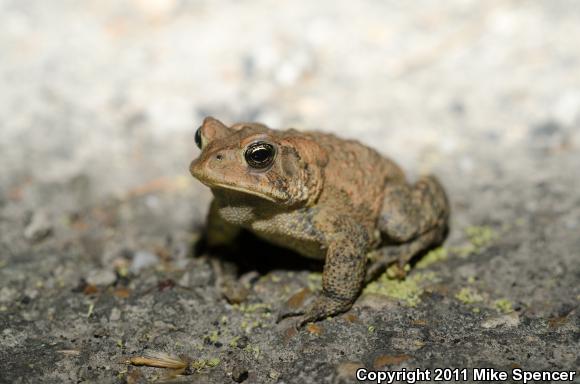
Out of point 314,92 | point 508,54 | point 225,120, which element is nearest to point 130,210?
point 225,120

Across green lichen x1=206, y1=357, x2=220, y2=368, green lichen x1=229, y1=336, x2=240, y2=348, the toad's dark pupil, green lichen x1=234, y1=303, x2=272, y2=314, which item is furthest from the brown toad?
green lichen x1=206, y1=357, x2=220, y2=368

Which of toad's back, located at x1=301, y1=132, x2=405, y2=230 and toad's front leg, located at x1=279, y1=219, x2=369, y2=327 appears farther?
toad's back, located at x1=301, y1=132, x2=405, y2=230

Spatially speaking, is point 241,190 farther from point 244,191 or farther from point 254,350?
point 254,350

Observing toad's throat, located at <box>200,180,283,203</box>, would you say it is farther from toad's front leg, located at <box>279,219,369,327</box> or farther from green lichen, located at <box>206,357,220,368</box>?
green lichen, located at <box>206,357,220,368</box>

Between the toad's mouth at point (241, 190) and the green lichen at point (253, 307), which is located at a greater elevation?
the toad's mouth at point (241, 190)

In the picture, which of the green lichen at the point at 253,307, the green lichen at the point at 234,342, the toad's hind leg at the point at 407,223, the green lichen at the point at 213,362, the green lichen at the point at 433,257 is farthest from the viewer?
the green lichen at the point at 433,257

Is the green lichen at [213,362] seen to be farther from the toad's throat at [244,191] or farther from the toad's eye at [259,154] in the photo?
the toad's eye at [259,154]

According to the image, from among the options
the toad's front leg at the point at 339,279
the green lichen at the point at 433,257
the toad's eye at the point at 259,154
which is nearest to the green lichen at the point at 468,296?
the green lichen at the point at 433,257

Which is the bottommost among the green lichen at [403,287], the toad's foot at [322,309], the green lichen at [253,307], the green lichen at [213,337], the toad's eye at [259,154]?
the green lichen at [213,337]
